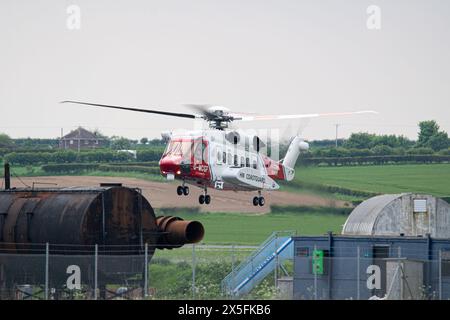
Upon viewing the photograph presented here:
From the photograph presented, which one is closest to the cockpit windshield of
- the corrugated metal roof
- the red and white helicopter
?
the red and white helicopter

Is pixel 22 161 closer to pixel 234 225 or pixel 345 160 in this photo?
pixel 234 225

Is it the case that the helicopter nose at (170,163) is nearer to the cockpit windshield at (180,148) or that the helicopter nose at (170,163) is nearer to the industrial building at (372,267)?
the cockpit windshield at (180,148)

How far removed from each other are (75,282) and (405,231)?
16.6 metres

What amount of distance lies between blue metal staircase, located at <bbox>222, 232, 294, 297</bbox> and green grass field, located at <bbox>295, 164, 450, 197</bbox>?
25.7 meters

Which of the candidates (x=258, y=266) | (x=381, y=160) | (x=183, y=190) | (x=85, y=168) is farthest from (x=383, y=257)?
(x=381, y=160)

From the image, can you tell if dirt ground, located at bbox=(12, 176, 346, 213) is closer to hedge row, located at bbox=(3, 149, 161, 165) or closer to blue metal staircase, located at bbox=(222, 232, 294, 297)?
hedge row, located at bbox=(3, 149, 161, 165)

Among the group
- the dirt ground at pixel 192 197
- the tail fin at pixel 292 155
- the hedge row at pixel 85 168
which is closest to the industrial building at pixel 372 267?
the tail fin at pixel 292 155

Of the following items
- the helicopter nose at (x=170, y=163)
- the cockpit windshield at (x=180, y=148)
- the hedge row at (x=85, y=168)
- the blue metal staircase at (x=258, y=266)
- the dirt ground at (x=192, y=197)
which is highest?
the cockpit windshield at (x=180, y=148)

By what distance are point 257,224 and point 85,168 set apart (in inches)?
511

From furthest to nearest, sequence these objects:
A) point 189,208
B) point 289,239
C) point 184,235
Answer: point 189,208 → point 289,239 → point 184,235

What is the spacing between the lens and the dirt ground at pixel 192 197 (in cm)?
8231

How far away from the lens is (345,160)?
339 feet

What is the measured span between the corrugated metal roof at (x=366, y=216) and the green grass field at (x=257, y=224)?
1404 centimetres
